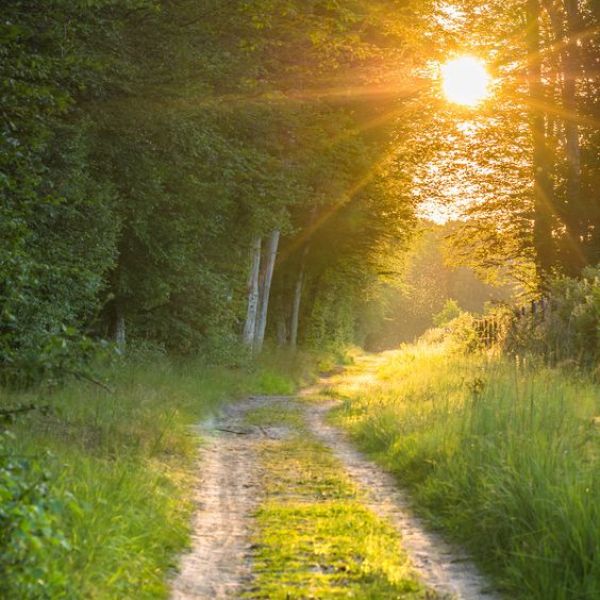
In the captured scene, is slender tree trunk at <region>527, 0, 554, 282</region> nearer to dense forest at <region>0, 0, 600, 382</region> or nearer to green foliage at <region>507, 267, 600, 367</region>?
dense forest at <region>0, 0, 600, 382</region>

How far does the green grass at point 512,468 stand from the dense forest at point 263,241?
1.7 inches

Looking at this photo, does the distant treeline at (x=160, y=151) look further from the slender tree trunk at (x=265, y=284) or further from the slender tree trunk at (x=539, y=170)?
the slender tree trunk at (x=539, y=170)

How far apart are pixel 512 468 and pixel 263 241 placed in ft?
73.0

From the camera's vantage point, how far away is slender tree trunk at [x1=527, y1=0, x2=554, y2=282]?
25.1 meters

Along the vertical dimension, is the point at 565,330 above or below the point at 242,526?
above

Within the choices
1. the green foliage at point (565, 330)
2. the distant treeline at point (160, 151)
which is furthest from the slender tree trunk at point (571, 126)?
the green foliage at point (565, 330)

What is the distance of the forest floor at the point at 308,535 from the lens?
577 cm

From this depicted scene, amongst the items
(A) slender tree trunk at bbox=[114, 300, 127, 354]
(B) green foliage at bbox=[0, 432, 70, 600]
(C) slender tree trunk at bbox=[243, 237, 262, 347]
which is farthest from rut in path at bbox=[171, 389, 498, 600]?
(C) slender tree trunk at bbox=[243, 237, 262, 347]

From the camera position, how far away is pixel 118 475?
7.27 meters

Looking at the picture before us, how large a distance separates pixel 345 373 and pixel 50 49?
80.0ft

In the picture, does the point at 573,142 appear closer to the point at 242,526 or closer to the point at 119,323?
the point at 119,323

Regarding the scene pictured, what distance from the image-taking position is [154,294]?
18.0 m

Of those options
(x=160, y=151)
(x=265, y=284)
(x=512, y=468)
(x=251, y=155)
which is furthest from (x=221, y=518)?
(x=265, y=284)

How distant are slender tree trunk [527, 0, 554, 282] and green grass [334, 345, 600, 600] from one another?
42.7 feet
